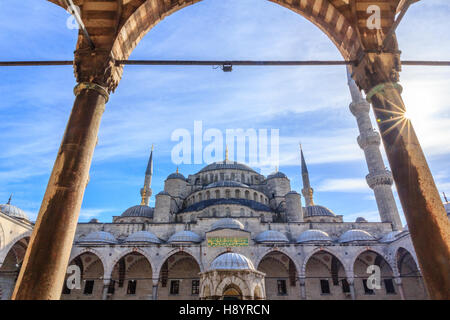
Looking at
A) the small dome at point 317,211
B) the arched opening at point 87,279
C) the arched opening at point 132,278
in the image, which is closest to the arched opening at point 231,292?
the arched opening at point 132,278

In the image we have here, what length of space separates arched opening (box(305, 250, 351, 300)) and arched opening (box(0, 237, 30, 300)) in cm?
2213

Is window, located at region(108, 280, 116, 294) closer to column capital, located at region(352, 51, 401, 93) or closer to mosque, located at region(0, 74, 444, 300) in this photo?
mosque, located at region(0, 74, 444, 300)

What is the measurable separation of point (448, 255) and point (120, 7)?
6.24 m

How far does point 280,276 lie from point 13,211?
24588mm

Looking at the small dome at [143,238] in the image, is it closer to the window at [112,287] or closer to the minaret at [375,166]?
the window at [112,287]

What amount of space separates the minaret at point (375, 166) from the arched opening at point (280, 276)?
10529mm

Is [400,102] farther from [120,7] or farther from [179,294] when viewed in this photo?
[179,294]

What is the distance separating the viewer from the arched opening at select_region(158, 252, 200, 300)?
2075cm

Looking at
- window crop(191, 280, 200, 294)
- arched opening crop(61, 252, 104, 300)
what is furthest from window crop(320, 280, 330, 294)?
arched opening crop(61, 252, 104, 300)

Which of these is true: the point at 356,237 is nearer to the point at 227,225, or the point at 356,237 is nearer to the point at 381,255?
the point at 381,255

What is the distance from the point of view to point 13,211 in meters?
24.5

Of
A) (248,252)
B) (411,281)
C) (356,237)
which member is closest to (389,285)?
(411,281)

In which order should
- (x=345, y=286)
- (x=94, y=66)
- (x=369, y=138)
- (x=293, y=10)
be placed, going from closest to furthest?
1. (x=94, y=66)
2. (x=293, y=10)
3. (x=345, y=286)
4. (x=369, y=138)
